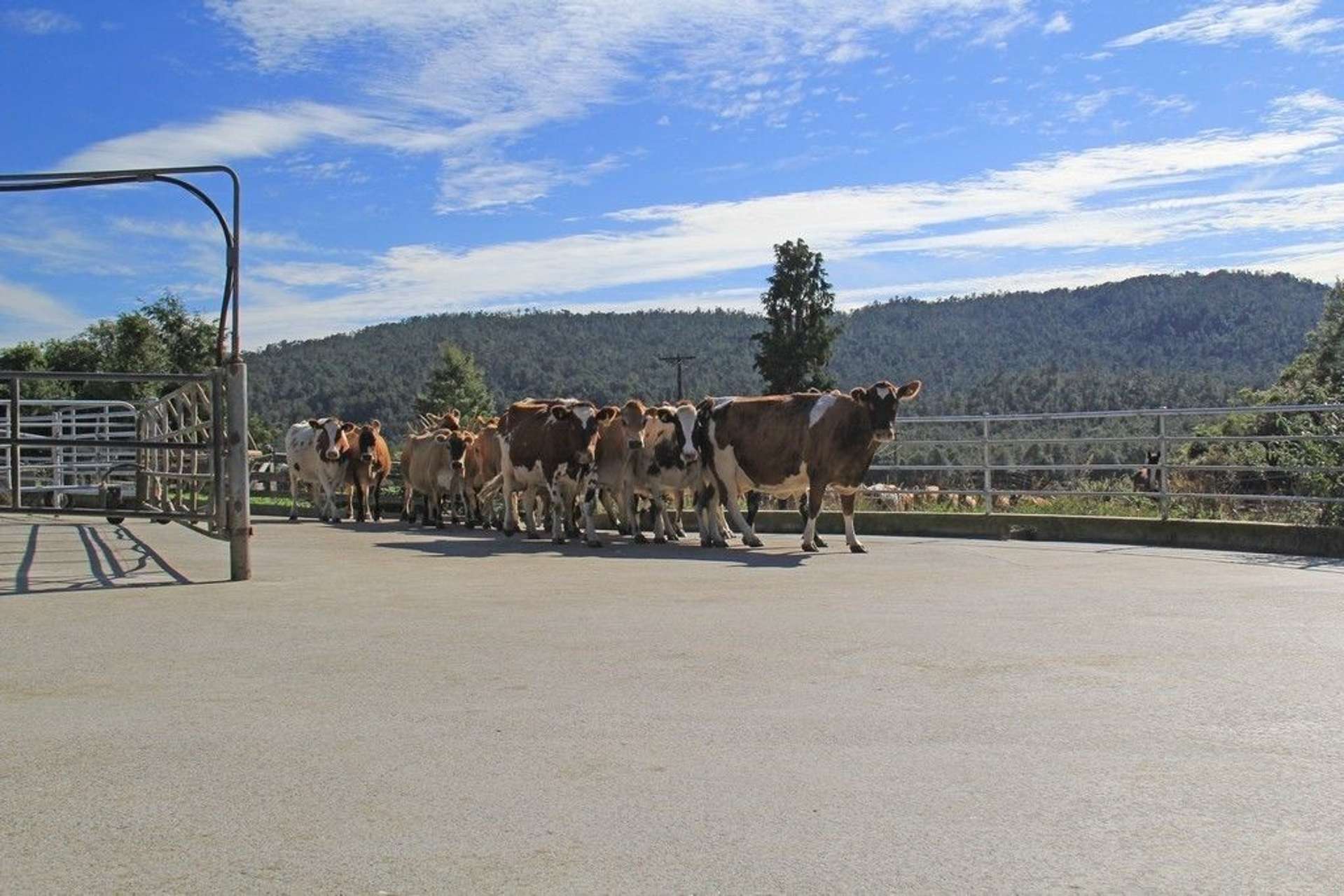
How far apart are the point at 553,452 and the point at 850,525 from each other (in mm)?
4742

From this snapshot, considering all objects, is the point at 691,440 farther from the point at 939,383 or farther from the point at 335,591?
the point at 939,383

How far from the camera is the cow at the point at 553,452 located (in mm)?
20219

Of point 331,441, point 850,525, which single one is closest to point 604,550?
point 850,525

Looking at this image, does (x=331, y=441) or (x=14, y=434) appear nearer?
(x=14, y=434)

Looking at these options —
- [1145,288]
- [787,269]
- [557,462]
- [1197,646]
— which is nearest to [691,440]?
[557,462]

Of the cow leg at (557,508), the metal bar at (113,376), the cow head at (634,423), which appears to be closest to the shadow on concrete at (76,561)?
the metal bar at (113,376)

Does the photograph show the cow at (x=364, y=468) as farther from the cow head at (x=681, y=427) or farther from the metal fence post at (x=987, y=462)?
the metal fence post at (x=987, y=462)

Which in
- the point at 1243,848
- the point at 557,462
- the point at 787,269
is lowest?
the point at 1243,848

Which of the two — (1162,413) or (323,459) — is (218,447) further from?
(323,459)

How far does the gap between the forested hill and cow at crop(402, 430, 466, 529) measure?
9750 cm

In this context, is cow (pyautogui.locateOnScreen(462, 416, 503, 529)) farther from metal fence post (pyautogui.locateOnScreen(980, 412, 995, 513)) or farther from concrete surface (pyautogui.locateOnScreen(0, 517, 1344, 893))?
concrete surface (pyautogui.locateOnScreen(0, 517, 1344, 893))

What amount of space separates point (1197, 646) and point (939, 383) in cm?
14734

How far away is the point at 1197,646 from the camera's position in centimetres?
904

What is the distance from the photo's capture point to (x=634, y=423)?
19.6 meters
